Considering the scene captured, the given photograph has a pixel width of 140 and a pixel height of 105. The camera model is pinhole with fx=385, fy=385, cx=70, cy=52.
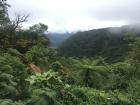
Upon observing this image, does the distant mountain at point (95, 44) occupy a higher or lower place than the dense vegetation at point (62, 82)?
lower

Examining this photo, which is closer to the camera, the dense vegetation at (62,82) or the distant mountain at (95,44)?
the dense vegetation at (62,82)

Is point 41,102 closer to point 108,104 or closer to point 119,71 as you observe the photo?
point 108,104

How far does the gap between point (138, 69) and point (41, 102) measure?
8894mm

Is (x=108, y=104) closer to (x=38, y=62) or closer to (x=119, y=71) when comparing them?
(x=119, y=71)

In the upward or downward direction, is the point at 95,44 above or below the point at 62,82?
below

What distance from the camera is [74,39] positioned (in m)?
138

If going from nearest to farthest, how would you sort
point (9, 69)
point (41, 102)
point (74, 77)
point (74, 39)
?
1. point (41, 102)
2. point (9, 69)
3. point (74, 77)
4. point (74, 39)

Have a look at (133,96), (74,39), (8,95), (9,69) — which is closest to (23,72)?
→ (9,69)

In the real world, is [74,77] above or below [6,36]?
below

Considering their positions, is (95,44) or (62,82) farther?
(95,44)

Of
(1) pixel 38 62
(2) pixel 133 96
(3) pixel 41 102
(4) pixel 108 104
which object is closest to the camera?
(3) pixel 41 102

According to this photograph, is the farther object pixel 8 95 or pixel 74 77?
pixel 74 77

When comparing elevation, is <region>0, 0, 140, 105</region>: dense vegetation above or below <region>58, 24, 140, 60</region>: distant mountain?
above

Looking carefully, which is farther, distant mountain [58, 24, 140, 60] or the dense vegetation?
distant mountain [58, 24, 140, 60]
